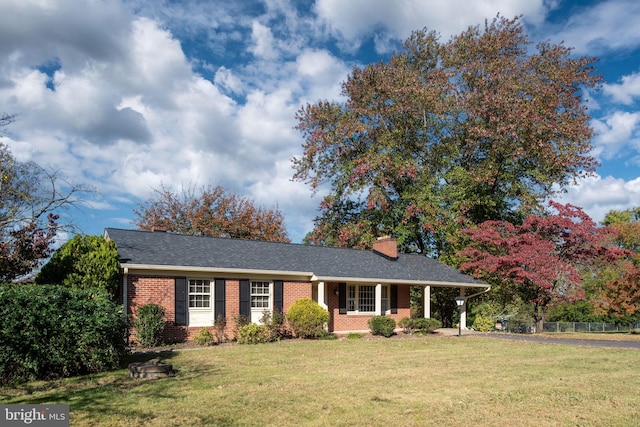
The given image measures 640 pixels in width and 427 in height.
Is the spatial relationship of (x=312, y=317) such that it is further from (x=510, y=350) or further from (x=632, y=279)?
(x=632, y=279)

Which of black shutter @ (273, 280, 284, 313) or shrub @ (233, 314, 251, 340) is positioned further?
black shutter @ (273, 280, 284, 313)

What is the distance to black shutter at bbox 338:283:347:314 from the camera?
21.4 metres

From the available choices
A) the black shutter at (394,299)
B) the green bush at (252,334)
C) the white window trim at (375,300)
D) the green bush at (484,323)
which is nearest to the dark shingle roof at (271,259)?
the white window trim at (375,300)

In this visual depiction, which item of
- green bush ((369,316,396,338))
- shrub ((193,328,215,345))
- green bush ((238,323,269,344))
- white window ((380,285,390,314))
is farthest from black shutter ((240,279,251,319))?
white window ((380,285,390,314))

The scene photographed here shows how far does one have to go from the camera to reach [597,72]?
97.7ft

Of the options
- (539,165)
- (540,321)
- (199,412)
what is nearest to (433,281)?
(540,321)

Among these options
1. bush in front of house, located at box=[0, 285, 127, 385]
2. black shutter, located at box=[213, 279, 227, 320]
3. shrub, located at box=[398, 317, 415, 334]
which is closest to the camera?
bush in front of house, located at box=[0, 285, 127, 385]

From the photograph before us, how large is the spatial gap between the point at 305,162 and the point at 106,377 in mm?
22539

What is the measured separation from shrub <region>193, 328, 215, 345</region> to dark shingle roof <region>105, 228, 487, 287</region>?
7.28ft

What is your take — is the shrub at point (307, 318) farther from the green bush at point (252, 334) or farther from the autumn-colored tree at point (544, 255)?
the autumn-colored tree at point (544, 255)

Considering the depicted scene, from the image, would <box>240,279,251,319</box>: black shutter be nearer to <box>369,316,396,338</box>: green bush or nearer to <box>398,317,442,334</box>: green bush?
<box>369,316,396,338</box>: green bush

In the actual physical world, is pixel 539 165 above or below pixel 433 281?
above

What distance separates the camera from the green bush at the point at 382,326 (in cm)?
2010

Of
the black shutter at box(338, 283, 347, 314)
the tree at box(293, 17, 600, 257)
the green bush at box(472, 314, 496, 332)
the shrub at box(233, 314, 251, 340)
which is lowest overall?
the green bush at box(472, 314, 496, 332)
